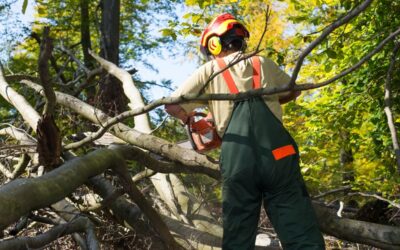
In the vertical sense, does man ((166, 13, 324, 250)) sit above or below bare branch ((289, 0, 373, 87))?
below

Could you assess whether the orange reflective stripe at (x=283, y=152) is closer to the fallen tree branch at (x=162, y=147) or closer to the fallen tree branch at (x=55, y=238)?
the fallen tree branch at (x=162, y=147)

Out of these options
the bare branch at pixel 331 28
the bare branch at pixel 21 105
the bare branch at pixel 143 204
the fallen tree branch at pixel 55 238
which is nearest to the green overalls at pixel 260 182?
the bare branch at pixel 143 204

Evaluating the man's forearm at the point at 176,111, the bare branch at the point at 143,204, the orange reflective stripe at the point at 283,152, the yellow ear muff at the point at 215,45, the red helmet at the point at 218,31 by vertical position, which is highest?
the red helmet at the point at 218,31

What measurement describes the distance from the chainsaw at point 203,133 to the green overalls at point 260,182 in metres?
0.29

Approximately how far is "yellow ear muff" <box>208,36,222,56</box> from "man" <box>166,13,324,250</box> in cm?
12

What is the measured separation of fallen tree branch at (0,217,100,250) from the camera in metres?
2.18

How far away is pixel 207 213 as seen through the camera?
3697 millimetres

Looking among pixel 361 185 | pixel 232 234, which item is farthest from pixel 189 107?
pixel 361 185

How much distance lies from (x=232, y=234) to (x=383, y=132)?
2648 millimetres

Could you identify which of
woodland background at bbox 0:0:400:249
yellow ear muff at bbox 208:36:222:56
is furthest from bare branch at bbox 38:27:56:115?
yellow ear muff at bbox 208:36:222:56

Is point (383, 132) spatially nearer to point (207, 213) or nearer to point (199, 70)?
point (207, 213)

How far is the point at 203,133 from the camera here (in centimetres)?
303

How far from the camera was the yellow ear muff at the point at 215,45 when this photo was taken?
2891 millimetres

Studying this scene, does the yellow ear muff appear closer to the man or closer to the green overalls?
the man
